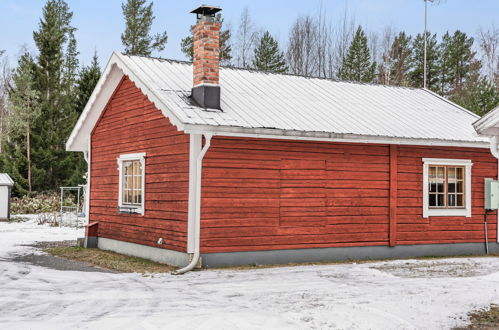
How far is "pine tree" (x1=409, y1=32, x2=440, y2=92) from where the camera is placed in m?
46.2

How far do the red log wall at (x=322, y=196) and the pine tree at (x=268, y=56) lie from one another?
91.1 feet

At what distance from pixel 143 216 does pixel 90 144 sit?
475 cm

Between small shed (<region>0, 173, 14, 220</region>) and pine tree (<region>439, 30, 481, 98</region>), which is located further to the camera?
pine tree (<region>439, 30, 481, 98</region>)

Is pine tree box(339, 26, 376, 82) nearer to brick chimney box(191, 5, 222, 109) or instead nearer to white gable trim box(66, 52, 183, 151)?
white gable trim box(66, 52, 183, 151)

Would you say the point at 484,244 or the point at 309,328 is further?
the point at 484,244

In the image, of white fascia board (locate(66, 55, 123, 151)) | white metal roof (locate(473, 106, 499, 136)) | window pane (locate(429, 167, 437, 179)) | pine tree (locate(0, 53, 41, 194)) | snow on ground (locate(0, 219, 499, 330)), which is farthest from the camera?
pine tree (locate(0, 53, 41, 194))

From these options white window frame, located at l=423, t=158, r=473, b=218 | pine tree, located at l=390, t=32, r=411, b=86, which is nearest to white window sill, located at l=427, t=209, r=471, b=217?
white window frame, located at l=423, t=158, r=473, b=218

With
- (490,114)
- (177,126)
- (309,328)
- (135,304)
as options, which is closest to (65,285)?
(135,304)

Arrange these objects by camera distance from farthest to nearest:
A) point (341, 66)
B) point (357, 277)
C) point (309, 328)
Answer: point (341, 66) → point (357, 277) → point (309, 328)

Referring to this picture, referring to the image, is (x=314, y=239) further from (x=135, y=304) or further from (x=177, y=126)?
(x=135, y=304)

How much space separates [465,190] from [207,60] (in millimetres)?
7577

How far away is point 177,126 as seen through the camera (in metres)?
12.5

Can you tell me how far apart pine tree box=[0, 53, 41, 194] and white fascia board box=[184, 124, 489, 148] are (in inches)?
1076

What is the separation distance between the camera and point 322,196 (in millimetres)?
14250
